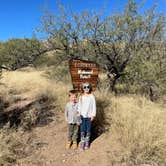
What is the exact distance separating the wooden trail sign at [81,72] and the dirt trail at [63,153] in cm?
141

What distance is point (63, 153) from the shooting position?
705 cm

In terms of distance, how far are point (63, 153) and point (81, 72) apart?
2270mm

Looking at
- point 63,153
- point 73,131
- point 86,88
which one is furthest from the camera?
point 73,131

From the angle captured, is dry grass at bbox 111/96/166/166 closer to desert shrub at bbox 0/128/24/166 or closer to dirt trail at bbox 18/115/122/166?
dirt trail at bbox 18/115/122/166

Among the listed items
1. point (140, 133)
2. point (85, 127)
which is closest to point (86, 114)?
point (85, 127)

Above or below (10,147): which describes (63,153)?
below

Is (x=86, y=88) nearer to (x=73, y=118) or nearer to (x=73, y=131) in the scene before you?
(x=73, y=118)

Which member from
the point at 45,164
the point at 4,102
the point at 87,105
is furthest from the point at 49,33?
the point at 45,164

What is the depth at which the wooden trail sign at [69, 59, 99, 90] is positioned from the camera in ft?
26.9

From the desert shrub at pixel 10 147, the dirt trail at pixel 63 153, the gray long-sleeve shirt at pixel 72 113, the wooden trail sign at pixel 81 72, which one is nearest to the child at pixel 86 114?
the gray long-sleeve shirt at pixel 72 113

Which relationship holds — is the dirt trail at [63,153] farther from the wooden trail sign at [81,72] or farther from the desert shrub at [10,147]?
the wooden trail sign at [81,72]

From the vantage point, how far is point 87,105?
7211 mm

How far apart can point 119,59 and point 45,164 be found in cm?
635

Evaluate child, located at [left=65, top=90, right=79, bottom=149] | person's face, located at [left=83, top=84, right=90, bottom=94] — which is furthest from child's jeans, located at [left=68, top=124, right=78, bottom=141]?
person's face, located at [left=83, top=84, right=90, bottom=94]
